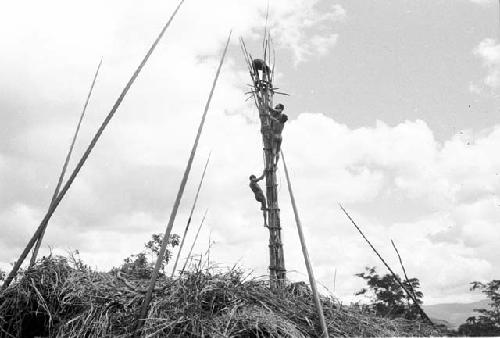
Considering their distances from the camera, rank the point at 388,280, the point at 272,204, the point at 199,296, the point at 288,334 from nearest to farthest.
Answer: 1. the point at 288,334
2. the point at 199,296
3. the point at 272,204
4. the point at 388,280

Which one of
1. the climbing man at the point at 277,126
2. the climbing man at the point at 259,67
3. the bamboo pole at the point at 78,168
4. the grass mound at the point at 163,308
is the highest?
the climbing man at the point at 259,67

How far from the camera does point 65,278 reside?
345cm

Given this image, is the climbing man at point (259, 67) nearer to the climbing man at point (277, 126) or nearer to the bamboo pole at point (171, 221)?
the climbing man at point (277, 126)

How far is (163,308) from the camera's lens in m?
2.94

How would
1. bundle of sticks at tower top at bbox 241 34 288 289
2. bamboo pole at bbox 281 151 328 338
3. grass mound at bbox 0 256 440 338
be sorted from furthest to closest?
1. bundle of sticks at tower top at bbox 241 34 288 289
2. bamboo pole at bbox 281 151 328 338
3. grass mound at bbox 0 256 440 338

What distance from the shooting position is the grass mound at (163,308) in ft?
9.00

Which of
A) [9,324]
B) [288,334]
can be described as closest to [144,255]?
[9,324]

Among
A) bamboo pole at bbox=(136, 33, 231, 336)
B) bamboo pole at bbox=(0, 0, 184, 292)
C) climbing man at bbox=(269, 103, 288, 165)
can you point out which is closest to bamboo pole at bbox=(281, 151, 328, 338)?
bamboo pole at bbox=(136, 33, 231, 336)

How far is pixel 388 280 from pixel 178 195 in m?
18.0

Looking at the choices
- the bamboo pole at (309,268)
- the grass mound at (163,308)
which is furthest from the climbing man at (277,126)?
the grass mound at (163,308)

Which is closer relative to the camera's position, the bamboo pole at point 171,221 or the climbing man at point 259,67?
the bamboo pole at point 171,221

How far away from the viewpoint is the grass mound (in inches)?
108

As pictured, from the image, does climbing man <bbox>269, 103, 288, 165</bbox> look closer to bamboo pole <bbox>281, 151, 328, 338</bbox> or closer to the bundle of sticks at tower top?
the bundle of sticks at tower top

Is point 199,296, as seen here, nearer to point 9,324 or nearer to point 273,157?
point 9,324
